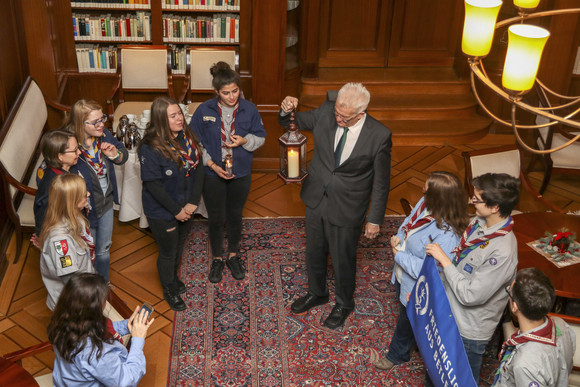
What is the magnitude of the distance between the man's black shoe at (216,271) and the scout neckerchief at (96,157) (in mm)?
1130

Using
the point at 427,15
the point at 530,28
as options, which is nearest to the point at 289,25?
the point at 427,15

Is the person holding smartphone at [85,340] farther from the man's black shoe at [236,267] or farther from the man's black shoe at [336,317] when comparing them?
the man's black shoe at [236,267]

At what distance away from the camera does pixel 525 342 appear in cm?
265

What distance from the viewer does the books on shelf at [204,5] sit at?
20.4 feet

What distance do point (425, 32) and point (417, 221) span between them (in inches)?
180

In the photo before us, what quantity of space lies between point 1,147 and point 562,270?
3.83 metres

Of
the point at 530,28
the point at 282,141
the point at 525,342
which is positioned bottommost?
the point at 525,342

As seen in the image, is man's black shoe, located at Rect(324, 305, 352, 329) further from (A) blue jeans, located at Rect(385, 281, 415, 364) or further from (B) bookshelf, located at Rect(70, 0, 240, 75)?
(B) bookshelf, located at Rect(70, 0, 240, 75)

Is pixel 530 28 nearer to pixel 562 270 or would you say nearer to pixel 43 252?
pixel 562 270

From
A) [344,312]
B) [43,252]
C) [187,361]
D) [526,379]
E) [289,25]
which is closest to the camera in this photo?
[526,379]

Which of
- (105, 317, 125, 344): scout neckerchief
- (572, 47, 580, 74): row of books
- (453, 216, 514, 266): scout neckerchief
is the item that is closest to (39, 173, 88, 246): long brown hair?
(105, 317, 125, 344): scout neckerchief

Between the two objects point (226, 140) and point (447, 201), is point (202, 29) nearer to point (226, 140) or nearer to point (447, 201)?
point (226, 140)

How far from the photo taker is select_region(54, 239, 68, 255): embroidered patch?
332 cm

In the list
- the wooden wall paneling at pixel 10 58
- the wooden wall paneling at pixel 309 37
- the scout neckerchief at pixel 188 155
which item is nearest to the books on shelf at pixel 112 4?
the wooden wall paneling at pixel 10 58
